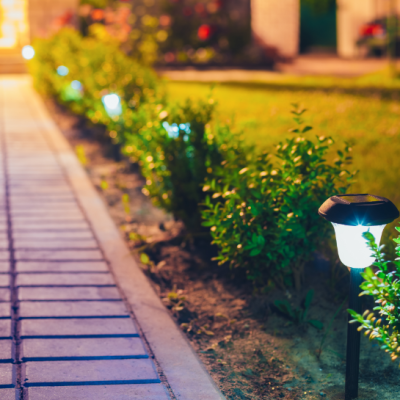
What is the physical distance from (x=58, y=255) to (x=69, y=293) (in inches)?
25.2

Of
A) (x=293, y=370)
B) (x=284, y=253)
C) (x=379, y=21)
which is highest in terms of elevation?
(x=379, y=21)

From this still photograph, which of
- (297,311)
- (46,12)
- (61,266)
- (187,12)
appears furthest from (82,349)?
(46,12)

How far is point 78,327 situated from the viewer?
3.16 meters

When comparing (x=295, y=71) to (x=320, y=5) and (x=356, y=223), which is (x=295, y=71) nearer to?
(x=320, y=5)

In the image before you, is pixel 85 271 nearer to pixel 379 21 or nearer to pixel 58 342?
pixel 58 342

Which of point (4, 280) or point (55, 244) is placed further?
point (55, 244)

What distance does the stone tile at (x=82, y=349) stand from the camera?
2.87 m

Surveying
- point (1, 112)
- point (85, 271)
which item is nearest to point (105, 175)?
point (85, 271)

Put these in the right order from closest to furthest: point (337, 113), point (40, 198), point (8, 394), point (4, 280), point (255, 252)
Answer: point (8, 394), point (255, 252), point (4, 280), point (40, 198), point (337, 113)

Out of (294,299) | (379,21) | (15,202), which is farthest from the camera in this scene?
(379,21)

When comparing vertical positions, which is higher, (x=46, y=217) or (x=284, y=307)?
(x=46, y=217)

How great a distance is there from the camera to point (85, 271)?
389cm

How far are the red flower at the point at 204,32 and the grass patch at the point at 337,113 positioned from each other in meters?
5.13

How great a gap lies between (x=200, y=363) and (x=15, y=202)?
10.0ft
